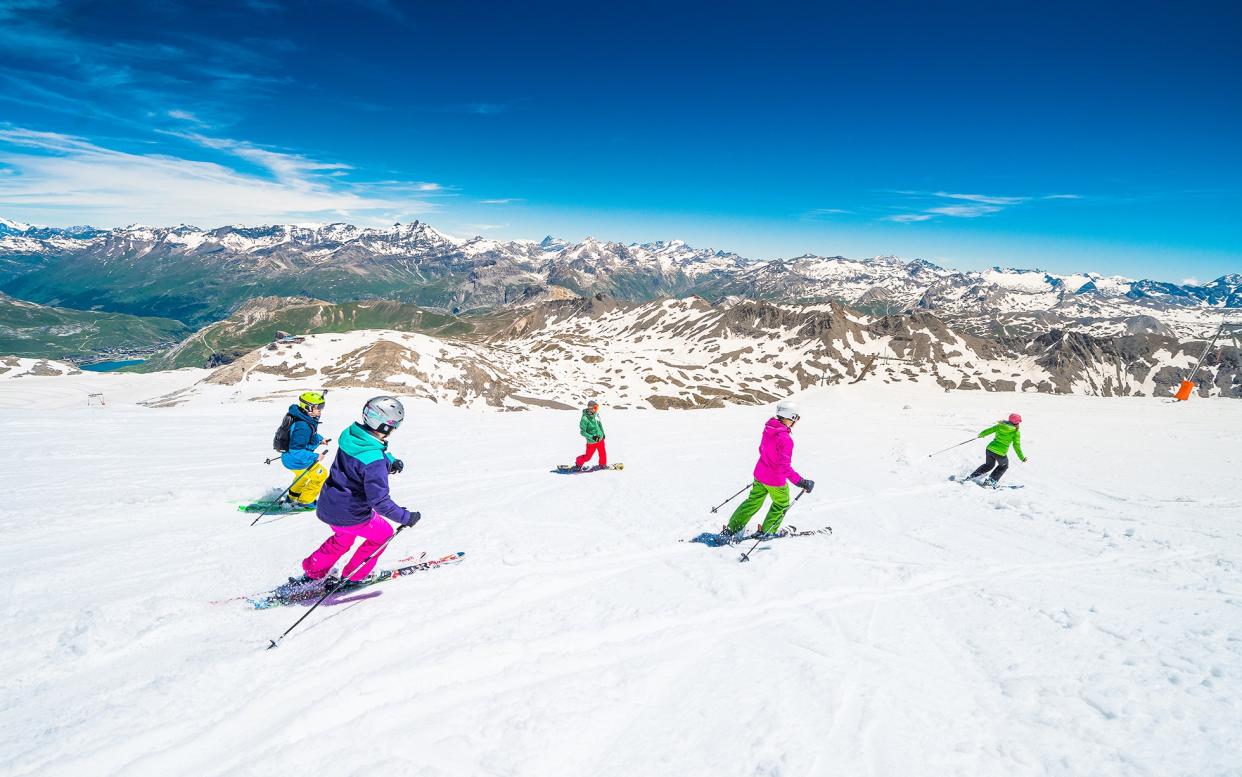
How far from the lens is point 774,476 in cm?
1105

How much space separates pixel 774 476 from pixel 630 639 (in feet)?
17.2

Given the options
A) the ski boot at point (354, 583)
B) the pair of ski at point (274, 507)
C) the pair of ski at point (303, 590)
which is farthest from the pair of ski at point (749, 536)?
the pair of ski at point (274, 507)

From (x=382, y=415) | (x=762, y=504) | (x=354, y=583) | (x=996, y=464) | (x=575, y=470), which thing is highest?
(x=382, y=415)

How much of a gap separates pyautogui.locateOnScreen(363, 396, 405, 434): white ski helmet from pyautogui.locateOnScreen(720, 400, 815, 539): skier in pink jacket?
6.75m

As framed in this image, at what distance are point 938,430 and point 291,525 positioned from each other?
30.3 m

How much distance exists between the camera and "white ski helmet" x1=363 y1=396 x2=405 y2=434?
8062 mm

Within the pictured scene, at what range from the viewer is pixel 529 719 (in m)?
5.48

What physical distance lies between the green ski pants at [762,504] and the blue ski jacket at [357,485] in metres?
6.78

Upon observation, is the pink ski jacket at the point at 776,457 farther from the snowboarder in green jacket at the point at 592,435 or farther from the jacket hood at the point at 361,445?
the snowboarder in green jacket at the point at 592,435

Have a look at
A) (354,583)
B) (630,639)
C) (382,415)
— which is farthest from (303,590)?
(630,639)

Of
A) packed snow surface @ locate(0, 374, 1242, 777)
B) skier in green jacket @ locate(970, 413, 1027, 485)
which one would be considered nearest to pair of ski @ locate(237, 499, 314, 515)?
packed snow surface @ locate(0, 374, 1242, 777)

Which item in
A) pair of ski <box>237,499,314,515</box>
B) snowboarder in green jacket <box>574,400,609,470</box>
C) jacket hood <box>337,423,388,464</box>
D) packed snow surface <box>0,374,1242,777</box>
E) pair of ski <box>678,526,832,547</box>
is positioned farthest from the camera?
snowboarder in green jacket <box>574,400,609,470</box>

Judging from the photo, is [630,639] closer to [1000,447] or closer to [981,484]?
[981,484]

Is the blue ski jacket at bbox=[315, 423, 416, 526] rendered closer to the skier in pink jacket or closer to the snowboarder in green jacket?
the skier in pink jacket
